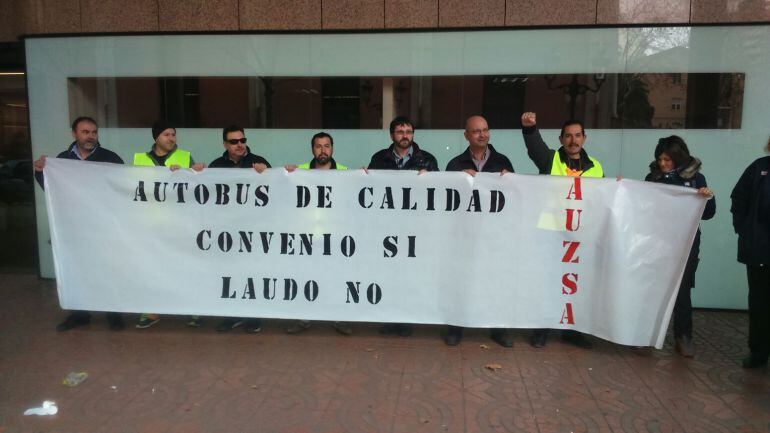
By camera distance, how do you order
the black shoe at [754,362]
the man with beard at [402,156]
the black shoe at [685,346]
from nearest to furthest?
the black shoe at [754,362] < the black shoe at [685,346] < the man with beard at [402,156]

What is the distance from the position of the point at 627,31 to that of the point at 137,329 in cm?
571

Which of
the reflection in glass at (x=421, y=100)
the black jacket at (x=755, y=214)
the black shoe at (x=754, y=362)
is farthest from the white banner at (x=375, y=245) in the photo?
the reflection in glass at (x=421, y=100)

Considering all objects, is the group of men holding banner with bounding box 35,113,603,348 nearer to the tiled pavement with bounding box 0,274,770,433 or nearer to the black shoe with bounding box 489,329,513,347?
the black shoe with bounding box 489,329,513,347

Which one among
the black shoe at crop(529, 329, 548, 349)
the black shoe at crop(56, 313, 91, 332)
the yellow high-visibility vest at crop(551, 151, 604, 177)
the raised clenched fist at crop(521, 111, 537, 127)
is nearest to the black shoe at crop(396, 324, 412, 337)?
the black shoe at crop(529, 329, 548, 349)

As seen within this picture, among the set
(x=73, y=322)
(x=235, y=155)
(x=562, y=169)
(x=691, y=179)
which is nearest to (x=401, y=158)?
(x=562, y=169)

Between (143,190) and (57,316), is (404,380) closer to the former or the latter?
(143,190)

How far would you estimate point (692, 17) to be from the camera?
5.80 meters

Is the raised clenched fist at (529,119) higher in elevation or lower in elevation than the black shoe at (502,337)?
higher

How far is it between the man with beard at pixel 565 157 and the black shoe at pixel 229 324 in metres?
2.64

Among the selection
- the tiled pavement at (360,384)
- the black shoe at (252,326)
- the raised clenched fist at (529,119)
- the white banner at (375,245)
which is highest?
the raised clenched fist at (529,119)

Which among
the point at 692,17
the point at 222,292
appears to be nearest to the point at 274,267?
the point at 222,292

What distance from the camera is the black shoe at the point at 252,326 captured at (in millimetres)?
5074

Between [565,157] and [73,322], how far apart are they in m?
4.68

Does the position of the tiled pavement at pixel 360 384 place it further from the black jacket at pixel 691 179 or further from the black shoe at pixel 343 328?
the black jacket at pixel 691 179
